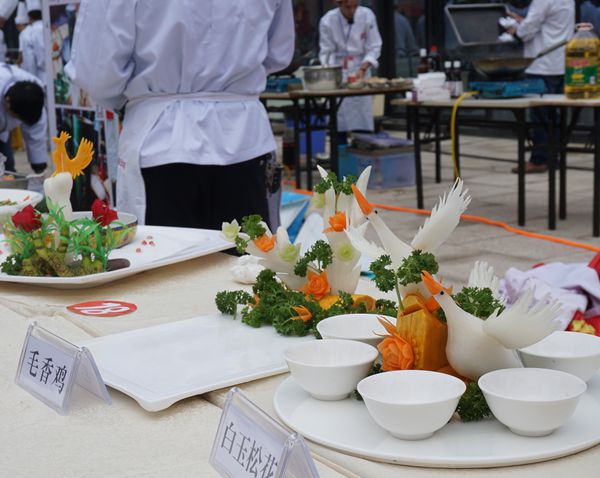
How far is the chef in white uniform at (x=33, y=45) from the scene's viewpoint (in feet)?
31.6

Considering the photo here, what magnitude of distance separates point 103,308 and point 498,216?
4.79m

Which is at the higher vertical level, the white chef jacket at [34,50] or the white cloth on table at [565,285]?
the white chef jacket at [34,50]

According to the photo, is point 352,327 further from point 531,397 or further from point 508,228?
point 508,228

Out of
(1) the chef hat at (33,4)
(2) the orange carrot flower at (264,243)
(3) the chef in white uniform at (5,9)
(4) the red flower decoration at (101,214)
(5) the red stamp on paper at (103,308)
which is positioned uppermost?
(1) the chef hat at (33,4)

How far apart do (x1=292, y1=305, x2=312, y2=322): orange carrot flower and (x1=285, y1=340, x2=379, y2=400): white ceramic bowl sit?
0.78ft

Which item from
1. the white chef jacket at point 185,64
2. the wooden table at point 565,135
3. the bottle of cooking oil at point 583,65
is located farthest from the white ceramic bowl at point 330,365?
the bottle of cooking oil at point 583,65

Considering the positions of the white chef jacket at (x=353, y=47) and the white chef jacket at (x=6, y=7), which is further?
the white chef jacket at (x=353, y=47)

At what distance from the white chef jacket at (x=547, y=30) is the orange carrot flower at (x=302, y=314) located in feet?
22.2

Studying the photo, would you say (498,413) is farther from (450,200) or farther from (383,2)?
(383,2)

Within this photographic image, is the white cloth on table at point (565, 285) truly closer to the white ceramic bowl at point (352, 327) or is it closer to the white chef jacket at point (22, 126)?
the white ceramic bowl at point (352, 327)

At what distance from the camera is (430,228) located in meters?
1.02

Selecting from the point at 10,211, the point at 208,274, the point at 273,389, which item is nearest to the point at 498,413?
the point at 273,389

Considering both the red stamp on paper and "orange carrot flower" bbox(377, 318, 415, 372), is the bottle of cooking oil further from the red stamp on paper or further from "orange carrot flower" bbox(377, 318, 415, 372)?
"orange carrot flower" bbox(377, 318, 415, 372)

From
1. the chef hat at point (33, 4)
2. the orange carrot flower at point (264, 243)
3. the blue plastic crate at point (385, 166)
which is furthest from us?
the chef hat at point (33, 4)
